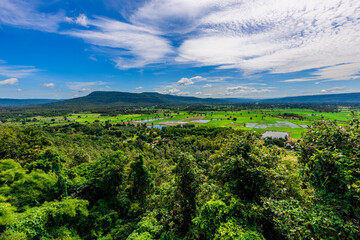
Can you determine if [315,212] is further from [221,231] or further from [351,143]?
[221,231]

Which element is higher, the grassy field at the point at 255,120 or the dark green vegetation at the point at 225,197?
the dark green vegetation at the point at 225,197

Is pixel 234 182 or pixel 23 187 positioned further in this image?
pixel 23 187

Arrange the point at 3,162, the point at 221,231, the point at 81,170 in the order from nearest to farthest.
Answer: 1. the point at 221,231
2. the point at 3,162
3. the point at 81,170

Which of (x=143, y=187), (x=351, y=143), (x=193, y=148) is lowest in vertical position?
(x=193, y=148)

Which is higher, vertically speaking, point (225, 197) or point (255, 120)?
point (225, 197)

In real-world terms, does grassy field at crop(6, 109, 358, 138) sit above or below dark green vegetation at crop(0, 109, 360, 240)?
below

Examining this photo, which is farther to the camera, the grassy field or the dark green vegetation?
the grassy field

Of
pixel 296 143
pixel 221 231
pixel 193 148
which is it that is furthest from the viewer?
pixel 193 148

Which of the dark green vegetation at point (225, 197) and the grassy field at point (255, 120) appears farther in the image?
the grassy field at point (255, 120)

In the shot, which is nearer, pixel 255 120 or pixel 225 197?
pixel 225 197

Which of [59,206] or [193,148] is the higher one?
[59,206]

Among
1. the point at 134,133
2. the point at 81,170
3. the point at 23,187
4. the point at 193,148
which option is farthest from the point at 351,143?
the point at 134,133
